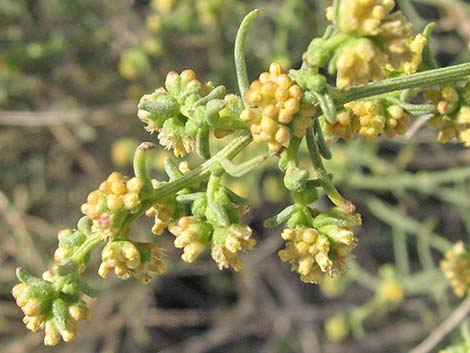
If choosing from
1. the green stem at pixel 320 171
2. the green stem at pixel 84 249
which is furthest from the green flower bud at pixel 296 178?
the green stem at pixel 84 249

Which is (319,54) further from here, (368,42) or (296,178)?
(296,178)

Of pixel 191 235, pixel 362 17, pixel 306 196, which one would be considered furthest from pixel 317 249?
pixel 362 17

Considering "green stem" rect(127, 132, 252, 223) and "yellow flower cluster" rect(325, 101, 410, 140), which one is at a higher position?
"green stem" rect(127, 132, 252, 223)

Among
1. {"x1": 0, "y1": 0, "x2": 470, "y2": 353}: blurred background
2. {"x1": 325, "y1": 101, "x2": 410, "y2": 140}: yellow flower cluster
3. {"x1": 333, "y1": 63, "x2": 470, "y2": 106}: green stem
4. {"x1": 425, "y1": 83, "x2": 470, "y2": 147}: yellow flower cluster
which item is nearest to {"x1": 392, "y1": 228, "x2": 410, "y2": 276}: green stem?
{"x1": 0, "y1": 0, "x2": 470, "y2": 353}: blurred background

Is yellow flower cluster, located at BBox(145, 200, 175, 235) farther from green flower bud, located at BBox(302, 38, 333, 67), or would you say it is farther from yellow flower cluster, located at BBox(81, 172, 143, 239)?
green flower bud, located at BBox(302, 38, 333, 67)

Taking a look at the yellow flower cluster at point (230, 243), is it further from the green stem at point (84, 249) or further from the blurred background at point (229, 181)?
the blurred background at point (229, 181)

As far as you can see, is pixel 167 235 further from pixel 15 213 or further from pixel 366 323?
pixel 366 323

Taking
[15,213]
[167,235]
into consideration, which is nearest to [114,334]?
[167,235]
